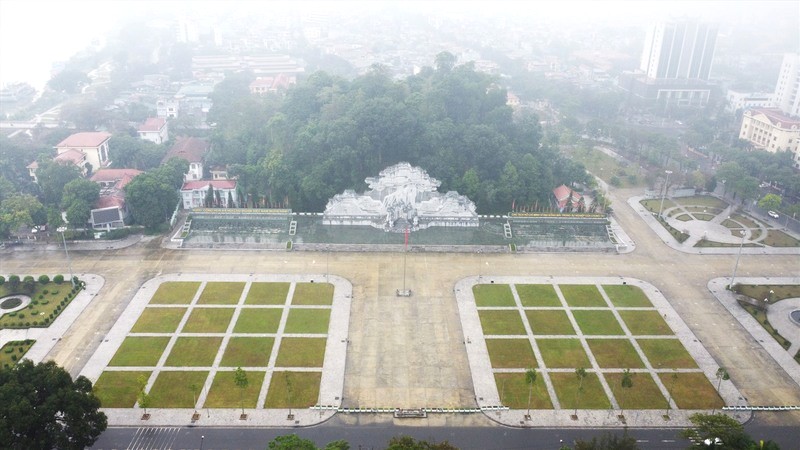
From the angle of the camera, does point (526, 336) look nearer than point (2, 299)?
Yes

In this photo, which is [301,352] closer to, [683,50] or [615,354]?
[615,354]

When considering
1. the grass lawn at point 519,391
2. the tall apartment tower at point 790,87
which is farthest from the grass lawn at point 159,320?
the tall apartment tower at point 790,87

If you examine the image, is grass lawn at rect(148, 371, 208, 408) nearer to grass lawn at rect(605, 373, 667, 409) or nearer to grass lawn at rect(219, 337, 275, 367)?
grass lawn at rect(219, 337, 275, 367)

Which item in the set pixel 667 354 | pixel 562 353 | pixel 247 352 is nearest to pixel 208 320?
pixel 247 352

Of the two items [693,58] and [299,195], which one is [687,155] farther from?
[299,195]

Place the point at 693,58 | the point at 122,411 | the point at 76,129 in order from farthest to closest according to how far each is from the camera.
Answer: the point at 693,58
the point at 76,129
the point at 122,411

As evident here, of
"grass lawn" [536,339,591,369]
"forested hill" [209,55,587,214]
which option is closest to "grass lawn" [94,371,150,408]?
"grass lawn" [536,339,591,369]

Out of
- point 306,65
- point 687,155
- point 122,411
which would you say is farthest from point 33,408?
point 306,65
